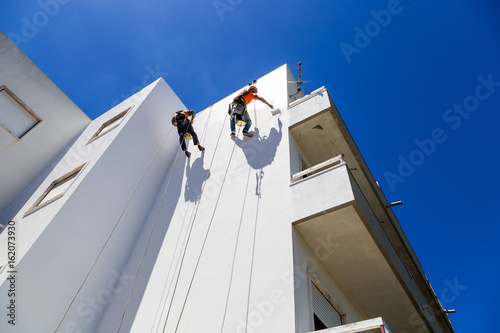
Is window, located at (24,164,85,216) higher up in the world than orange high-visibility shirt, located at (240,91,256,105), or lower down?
lower down

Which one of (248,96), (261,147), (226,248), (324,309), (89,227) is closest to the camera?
(324,309)

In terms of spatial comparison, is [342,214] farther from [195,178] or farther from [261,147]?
[195,178]

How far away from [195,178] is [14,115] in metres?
6.61

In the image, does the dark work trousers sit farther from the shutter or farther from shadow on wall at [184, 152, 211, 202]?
the shutter

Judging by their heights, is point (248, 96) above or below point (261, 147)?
above

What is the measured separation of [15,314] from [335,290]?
5906 mm

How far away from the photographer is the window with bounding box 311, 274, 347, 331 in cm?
538

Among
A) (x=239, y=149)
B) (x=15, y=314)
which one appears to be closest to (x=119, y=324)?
(x=15, y=314)

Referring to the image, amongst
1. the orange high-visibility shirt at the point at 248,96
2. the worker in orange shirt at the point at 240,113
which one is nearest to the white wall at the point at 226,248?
the worker in orange shirt at the point at 240,113

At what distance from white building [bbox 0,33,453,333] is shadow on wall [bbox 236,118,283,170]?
1.4 inches

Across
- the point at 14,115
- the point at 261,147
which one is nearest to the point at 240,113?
the point at 261,147

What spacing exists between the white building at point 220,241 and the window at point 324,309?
0.03 metres

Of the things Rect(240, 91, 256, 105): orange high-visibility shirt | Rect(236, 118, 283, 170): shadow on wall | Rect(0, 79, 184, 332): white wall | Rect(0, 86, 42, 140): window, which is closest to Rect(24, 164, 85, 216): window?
Rect(0, 79, 184, 332): white wall

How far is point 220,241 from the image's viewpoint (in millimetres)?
6219
